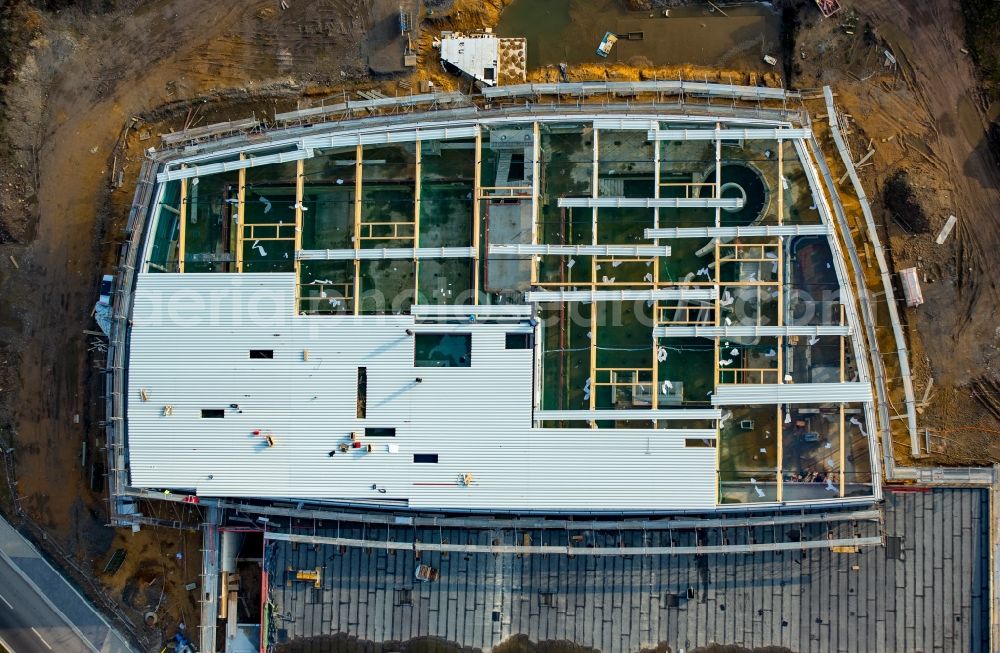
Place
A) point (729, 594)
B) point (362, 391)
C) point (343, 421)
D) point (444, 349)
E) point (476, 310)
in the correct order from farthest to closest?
point (729, 594), point (362, 391), point (444, 349), point (343, 421), point (476, 310)

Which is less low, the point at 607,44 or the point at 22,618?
the point at 607,44

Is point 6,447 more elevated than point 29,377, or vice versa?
point 29,377

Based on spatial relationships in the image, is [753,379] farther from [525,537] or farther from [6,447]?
[6,447]

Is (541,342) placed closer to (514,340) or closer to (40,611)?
(514,340)

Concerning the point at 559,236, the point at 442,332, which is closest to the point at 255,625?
the point at 442,332

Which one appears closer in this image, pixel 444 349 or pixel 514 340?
pixel 514 340

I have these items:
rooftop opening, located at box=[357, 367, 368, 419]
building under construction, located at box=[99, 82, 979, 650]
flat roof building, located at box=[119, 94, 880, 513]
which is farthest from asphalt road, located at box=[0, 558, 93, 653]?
rooftop opening, located at box=[357, 367, 368, 419]

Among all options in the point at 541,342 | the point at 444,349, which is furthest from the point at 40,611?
the point at 541,342
